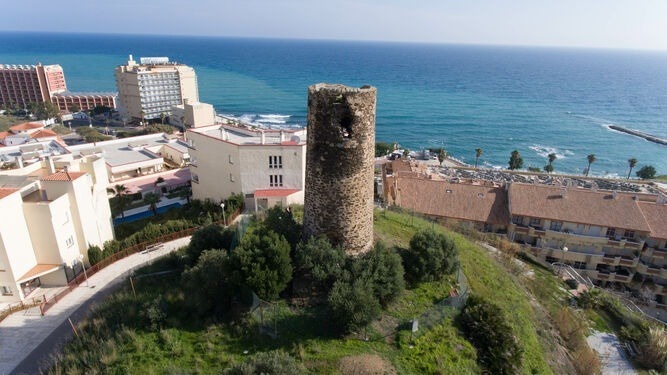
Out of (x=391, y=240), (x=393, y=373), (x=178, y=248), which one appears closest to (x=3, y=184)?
(x=178, y=248)

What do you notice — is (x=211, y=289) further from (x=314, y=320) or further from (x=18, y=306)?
(x=18, y=306)

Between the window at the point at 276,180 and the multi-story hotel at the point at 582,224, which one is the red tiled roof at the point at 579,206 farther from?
the window at the point at 276,180

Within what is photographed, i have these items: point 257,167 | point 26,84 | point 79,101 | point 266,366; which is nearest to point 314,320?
point 266,366

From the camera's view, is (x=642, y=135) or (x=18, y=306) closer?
(x=18, y=306)

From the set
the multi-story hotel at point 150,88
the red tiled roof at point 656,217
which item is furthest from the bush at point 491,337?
the multi-story hotel at point 150,88

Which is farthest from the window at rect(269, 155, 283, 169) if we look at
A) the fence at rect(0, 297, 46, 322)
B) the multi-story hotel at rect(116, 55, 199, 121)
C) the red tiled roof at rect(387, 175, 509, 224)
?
the multi-story hotel at rect(116, 55, 199, 121)

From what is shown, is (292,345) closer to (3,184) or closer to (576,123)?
(3,184)
